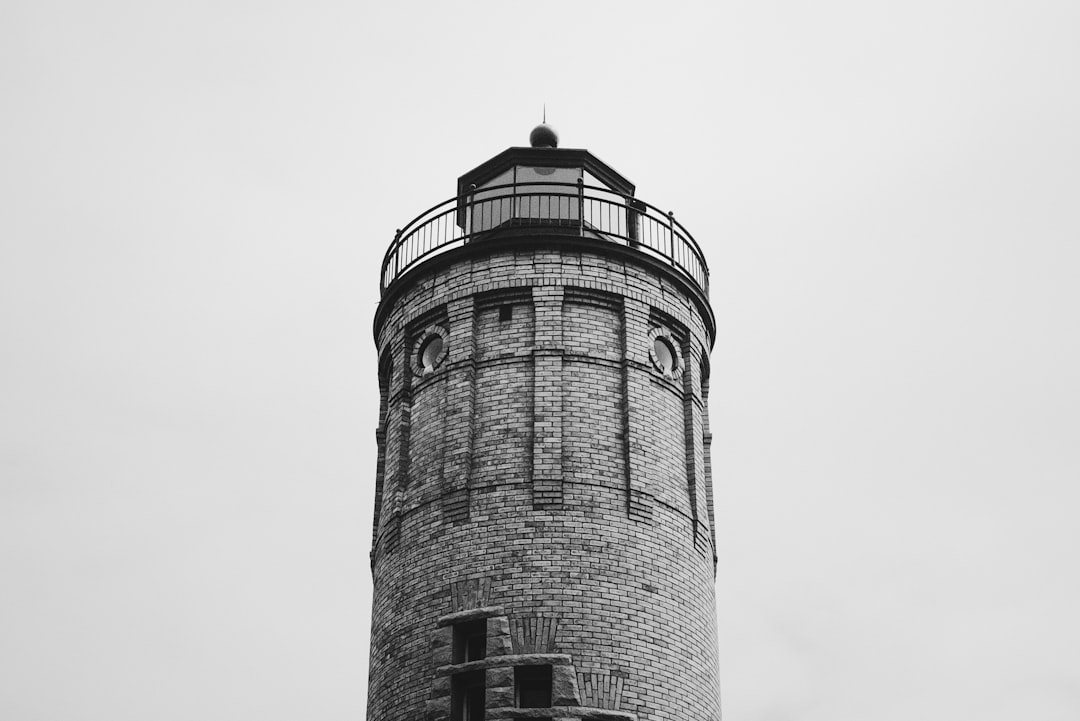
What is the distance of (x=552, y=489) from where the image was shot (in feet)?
74.4

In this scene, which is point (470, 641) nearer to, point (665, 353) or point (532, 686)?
point (532, 686)

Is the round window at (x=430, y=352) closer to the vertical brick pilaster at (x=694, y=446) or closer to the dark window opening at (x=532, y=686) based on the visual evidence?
the vertical brick pilaster at (x=694, y=446)

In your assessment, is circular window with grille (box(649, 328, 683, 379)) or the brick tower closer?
the brick tower

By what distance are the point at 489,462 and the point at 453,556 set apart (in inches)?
71.5

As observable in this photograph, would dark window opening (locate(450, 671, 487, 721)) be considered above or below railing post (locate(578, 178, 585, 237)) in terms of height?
below

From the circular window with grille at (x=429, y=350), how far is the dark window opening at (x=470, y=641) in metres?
5.32

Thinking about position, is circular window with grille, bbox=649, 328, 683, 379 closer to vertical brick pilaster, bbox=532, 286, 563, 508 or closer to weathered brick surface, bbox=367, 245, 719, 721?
weathered brick surface, bbox=367, 245, 719, 721

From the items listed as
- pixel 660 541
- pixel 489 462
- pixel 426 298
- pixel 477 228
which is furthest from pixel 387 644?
pixel 477 228

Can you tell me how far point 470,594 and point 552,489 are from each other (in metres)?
2.32

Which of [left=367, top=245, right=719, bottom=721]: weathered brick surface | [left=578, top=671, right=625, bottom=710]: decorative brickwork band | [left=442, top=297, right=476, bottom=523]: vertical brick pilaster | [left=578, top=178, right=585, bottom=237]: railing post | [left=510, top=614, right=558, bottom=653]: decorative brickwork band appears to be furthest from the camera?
[left=578, top=178, right=585, bottom=237]: railing post

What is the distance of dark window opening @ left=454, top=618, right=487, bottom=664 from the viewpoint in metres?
21.8

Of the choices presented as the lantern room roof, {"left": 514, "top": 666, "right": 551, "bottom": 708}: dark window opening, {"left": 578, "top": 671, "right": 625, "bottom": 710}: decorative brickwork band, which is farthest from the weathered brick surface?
the lantern room roof

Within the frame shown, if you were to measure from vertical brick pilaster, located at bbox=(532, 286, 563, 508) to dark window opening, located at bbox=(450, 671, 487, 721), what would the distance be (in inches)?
123

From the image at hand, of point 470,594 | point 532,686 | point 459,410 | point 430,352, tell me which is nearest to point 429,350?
point 430,352
